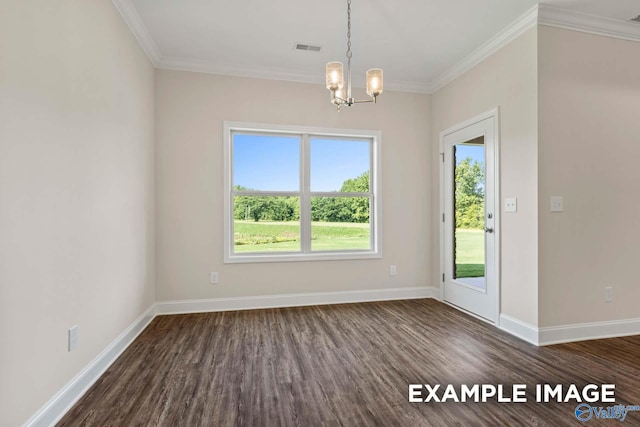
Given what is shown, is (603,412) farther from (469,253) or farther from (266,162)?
(266,162)

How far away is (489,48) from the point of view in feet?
11.2

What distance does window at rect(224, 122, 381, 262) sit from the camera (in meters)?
4.06

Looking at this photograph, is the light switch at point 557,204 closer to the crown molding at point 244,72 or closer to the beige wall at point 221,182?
the beige wall at point 221,182

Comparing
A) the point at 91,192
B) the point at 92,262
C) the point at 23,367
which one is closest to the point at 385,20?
the point at 91,192

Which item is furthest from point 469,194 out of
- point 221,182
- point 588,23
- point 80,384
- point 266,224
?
point 80,384

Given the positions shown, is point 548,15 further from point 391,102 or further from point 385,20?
point 391,102

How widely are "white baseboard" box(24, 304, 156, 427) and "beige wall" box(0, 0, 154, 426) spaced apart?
50 millimetres

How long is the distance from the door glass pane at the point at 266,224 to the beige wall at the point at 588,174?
266 centimetres

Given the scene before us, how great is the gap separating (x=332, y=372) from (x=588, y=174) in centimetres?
285

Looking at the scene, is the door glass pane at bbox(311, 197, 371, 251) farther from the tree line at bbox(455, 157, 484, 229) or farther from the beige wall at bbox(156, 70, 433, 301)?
the tree line at bbox(455, 157, 484, 229)

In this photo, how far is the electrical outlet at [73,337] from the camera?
1.96m

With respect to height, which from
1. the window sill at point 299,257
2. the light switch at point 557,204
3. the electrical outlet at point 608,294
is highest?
the light switch at point 557,204

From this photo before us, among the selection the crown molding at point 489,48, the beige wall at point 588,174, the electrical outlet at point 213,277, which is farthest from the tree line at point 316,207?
the beige wall at point 588,174

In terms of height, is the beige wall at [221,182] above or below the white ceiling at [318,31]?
below
